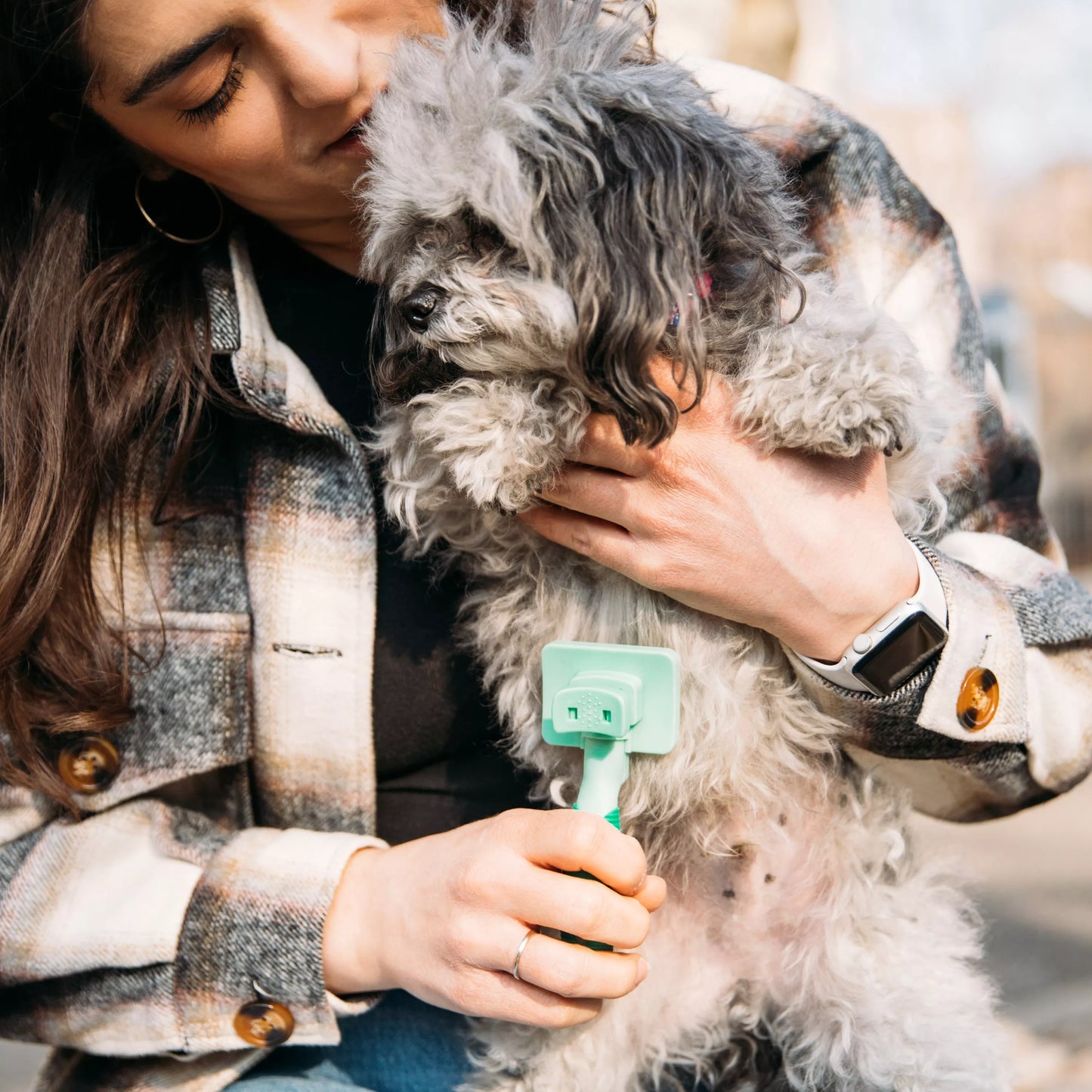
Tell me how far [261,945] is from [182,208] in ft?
3.99

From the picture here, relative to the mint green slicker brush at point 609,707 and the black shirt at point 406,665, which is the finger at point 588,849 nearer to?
the mint green slicker brush at point 609,707

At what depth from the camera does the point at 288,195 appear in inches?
63.4

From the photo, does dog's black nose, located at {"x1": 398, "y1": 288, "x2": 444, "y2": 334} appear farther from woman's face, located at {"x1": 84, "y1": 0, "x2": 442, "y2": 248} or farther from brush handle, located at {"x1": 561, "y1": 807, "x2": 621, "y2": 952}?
brush handle, located at {"x1": 561, "y1": 807, "x2": 621, "y2": 952}

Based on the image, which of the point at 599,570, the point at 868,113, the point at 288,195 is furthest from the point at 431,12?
the point at 868,113

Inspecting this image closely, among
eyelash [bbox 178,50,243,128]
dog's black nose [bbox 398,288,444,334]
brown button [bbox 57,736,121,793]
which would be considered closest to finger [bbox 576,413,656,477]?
dog's black nose [bbox 398,288,444,334]

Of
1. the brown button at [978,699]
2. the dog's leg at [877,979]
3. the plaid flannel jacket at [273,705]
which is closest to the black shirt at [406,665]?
the plaid flannel jacket at [273,705]

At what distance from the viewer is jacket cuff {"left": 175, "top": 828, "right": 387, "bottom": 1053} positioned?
61.3 inches

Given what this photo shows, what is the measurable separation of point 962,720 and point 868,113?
45.7 ft

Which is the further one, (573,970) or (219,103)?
(219,103)

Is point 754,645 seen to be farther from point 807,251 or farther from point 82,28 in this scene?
point 82,28

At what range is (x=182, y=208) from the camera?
1.76 m

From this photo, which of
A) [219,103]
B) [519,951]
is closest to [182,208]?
[219,103]

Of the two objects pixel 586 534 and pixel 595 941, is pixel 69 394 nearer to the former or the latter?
pixel 586 534

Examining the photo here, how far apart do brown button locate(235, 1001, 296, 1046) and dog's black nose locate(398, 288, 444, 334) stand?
40.8 inches
